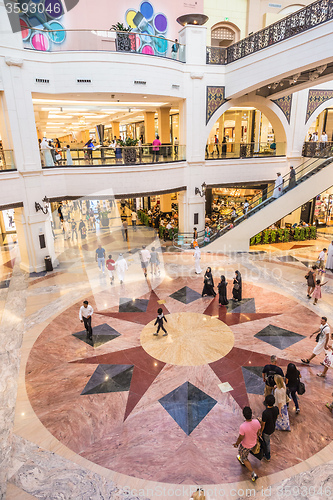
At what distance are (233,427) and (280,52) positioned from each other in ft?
47.0

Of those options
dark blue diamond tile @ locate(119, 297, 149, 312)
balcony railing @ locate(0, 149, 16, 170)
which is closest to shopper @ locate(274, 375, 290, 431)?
dark blue diamond tile @ locate(119, 297, 149, 312)

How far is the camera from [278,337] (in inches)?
356

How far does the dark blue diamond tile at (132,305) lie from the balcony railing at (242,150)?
980cm

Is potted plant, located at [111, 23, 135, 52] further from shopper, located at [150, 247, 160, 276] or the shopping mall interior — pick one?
shopper, located at [150, 247, 160, 276]

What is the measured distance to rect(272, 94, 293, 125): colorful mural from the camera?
61.0ft

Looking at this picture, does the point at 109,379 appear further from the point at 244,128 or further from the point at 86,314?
the point at 244,128

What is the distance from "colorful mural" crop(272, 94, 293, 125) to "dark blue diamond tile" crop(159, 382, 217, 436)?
17.0m

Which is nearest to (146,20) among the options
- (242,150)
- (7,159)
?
(242,150)

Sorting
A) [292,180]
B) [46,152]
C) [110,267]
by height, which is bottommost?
[110,267]

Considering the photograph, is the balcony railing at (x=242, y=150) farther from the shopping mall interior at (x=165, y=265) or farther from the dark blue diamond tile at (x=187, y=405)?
the dark blue diamond tile at (x=187, y=405)

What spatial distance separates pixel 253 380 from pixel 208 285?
4.34m

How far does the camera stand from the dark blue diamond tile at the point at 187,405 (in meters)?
6.43

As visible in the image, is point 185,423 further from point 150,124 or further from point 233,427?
point 150,124

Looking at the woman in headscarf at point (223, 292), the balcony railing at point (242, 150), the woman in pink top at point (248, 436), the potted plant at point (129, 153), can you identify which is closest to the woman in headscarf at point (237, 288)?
the woman in headscarf at point (223, 292)
